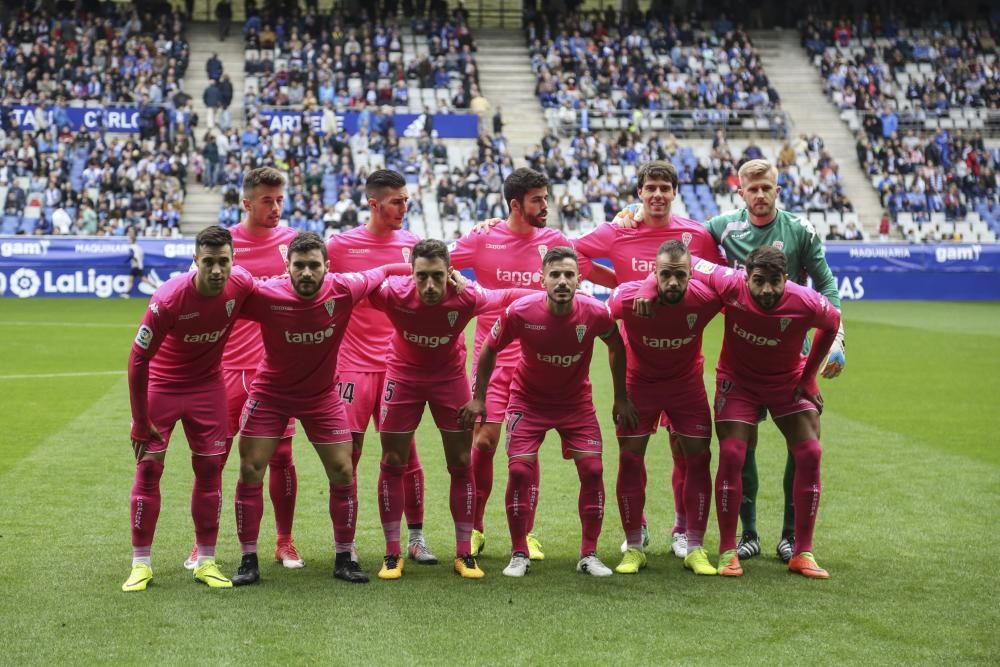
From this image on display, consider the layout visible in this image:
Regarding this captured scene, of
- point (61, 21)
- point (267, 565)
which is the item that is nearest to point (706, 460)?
point (267, 565)

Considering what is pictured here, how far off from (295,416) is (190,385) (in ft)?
2.10

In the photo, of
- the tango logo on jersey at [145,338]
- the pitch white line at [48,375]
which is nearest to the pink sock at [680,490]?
the tango logo on jersey at [145,338]

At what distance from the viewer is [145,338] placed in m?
6.67

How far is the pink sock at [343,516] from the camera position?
7113 millimetres

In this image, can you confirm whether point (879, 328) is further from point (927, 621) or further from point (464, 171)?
point (927, 621)

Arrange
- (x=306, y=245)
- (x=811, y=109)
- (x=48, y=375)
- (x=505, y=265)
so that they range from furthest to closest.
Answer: (x=811, y=109), (x=48, y=375), (x=505, y=265), (x=306, y=245)

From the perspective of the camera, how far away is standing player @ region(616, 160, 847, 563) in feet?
25.5

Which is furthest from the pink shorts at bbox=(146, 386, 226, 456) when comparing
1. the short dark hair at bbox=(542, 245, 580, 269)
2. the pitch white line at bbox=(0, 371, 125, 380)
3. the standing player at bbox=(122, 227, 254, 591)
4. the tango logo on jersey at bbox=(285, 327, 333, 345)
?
the pitch white line at bbox=(0, 371, 125, 380)

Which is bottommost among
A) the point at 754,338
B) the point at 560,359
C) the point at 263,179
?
the point at 560,359

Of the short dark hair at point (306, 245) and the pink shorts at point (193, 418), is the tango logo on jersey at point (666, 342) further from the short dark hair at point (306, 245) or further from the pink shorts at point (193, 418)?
the pink shorts at point (193, 418)

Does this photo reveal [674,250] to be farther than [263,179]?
No

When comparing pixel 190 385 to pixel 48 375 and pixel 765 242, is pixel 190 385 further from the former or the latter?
pixel 48 375

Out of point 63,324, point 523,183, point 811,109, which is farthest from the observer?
point 811,109

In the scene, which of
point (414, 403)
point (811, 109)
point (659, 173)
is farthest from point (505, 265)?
point (811, 109)
